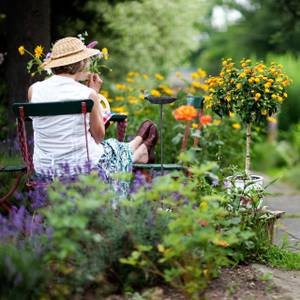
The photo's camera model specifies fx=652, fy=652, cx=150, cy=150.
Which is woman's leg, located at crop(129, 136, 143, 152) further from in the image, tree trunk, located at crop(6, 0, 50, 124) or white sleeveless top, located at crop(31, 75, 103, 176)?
tree trunk, located at crop(6, 0, 50, 124)

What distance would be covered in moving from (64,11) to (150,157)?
12.4 ft

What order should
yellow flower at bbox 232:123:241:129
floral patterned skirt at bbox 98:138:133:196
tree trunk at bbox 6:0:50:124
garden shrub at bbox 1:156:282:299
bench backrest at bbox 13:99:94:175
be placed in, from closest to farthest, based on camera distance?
garden shrub at bbox 1:156:282:299 < bench backrest at bbox 13:99:94:175 < floral patterned skirt at bbox 98:138:133:196 < tree trunk at bbox 6:0:50:124 < yellow flower at bbox 232:123:241:129

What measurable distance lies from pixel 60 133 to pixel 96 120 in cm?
24

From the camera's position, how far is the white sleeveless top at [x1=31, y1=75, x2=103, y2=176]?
4074mm

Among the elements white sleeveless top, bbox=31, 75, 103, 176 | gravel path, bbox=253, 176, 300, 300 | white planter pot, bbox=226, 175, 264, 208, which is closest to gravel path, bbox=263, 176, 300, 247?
gravel path, bbox=253, 176, 300, 300

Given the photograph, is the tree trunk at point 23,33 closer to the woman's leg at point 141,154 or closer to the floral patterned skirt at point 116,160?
the woman's leg at point 141,154

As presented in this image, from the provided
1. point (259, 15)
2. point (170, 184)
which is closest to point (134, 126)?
point (170, 184)

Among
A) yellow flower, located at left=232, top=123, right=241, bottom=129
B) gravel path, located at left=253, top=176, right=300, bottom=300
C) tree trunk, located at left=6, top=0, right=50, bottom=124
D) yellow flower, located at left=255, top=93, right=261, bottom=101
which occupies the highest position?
tree trunk, located at left=6, top=0, right=50, bottom=124

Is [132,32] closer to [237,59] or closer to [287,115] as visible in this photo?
[287,115]

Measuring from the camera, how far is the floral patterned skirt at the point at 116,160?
4316mm

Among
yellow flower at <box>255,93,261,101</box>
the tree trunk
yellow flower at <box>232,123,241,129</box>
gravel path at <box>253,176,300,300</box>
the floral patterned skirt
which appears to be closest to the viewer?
gravel path at <box>253,176,300,300</box>

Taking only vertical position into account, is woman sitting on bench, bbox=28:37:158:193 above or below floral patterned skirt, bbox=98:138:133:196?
above

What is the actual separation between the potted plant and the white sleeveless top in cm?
111

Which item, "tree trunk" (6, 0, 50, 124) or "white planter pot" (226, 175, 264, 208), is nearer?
"white planter pot" (226, 175, 264, 208)
